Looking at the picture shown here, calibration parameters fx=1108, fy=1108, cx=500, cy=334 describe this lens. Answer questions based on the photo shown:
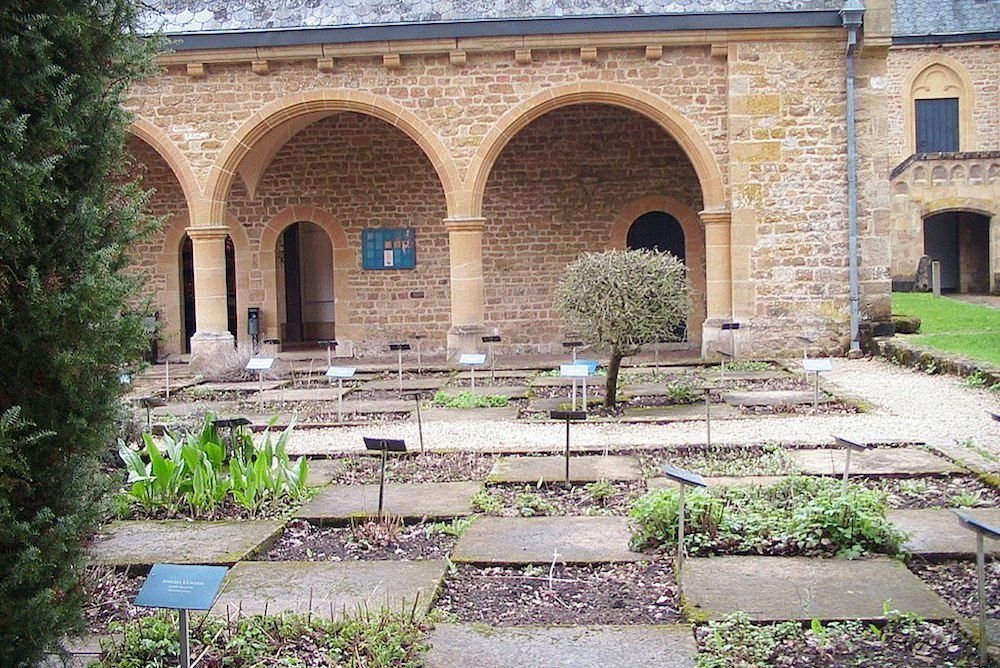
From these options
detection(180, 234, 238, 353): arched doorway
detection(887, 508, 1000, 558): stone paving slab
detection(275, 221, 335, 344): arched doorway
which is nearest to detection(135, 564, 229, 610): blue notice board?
detection(887, 508, 1000, 558): stone paving slab

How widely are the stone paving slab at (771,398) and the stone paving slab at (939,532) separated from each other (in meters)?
4.20

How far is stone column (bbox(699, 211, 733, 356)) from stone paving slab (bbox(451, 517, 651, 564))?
8.44 meters

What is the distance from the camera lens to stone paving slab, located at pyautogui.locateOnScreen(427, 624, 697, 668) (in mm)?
3432

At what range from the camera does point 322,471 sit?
692 centimetres

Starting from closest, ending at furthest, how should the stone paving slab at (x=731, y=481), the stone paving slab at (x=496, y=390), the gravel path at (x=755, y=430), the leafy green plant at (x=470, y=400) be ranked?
the stone paving slab at (x=731, y=481) < the gravel path at (x=755, y=430) < the leafy green plant at (x=470, y=400) < the stone paving slab at (x=496, y=390)

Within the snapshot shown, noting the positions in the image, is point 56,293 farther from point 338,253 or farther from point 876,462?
point 338,253

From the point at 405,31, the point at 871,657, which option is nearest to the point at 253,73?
the point at 405,31

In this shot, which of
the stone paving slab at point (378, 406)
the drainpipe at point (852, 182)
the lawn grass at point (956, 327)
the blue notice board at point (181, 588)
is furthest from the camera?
the drainpipe at point (852, 182)

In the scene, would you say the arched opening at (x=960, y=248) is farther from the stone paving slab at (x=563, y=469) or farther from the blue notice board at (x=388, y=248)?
the stone paving slab at (x=563, y=469)

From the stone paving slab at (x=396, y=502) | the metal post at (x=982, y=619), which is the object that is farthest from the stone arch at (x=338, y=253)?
the metal post at (x=982, y=619)

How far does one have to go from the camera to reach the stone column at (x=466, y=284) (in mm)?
13648

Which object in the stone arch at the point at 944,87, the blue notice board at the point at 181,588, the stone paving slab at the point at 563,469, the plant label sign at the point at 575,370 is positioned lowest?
the stone paving slab at the point at 563,469

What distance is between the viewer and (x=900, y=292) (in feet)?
74.6

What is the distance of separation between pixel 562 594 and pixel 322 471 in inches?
118
